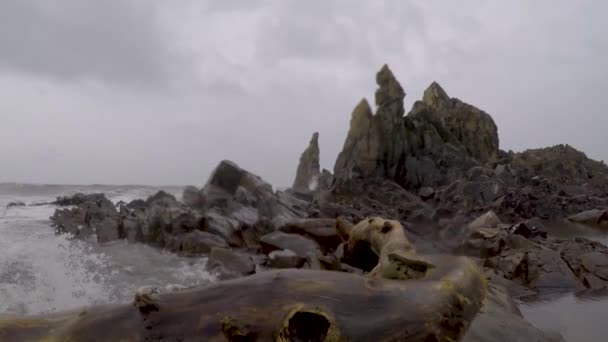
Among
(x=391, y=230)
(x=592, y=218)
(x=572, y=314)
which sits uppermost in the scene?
(x=391, y=230)

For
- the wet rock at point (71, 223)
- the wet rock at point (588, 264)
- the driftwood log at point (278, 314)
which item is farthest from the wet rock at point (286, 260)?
the wet rock at point (71, 223)

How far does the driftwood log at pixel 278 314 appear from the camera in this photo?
2.30 m

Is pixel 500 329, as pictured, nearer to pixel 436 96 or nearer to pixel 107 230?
pixel 107 230

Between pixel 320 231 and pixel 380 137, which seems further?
pixel 380 137

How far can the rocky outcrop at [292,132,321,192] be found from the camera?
32094 millimetres

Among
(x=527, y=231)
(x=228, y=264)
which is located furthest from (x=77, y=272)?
(x=527, y=231)

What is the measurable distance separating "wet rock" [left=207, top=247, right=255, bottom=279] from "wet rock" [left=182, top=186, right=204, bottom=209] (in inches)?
291

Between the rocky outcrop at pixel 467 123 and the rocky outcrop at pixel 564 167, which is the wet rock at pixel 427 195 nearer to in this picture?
the rocky outcrop at pixel 564 167

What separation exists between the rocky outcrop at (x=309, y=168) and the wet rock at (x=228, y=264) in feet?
78.0

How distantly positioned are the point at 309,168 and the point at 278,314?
30.6 m

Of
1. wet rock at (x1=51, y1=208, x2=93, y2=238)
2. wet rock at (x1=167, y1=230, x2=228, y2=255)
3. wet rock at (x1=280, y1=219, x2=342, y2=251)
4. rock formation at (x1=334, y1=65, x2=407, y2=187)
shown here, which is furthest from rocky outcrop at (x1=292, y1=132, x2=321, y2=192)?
wet rock at (x1=167, y1=230, x2=228, y2=255)

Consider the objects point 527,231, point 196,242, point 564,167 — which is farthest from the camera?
point 564,167

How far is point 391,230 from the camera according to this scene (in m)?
4.79

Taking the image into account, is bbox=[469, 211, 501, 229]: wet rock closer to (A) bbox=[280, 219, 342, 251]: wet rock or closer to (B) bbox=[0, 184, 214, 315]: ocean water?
(A) bbox=[280, 219, 342, 251]: wet rock
